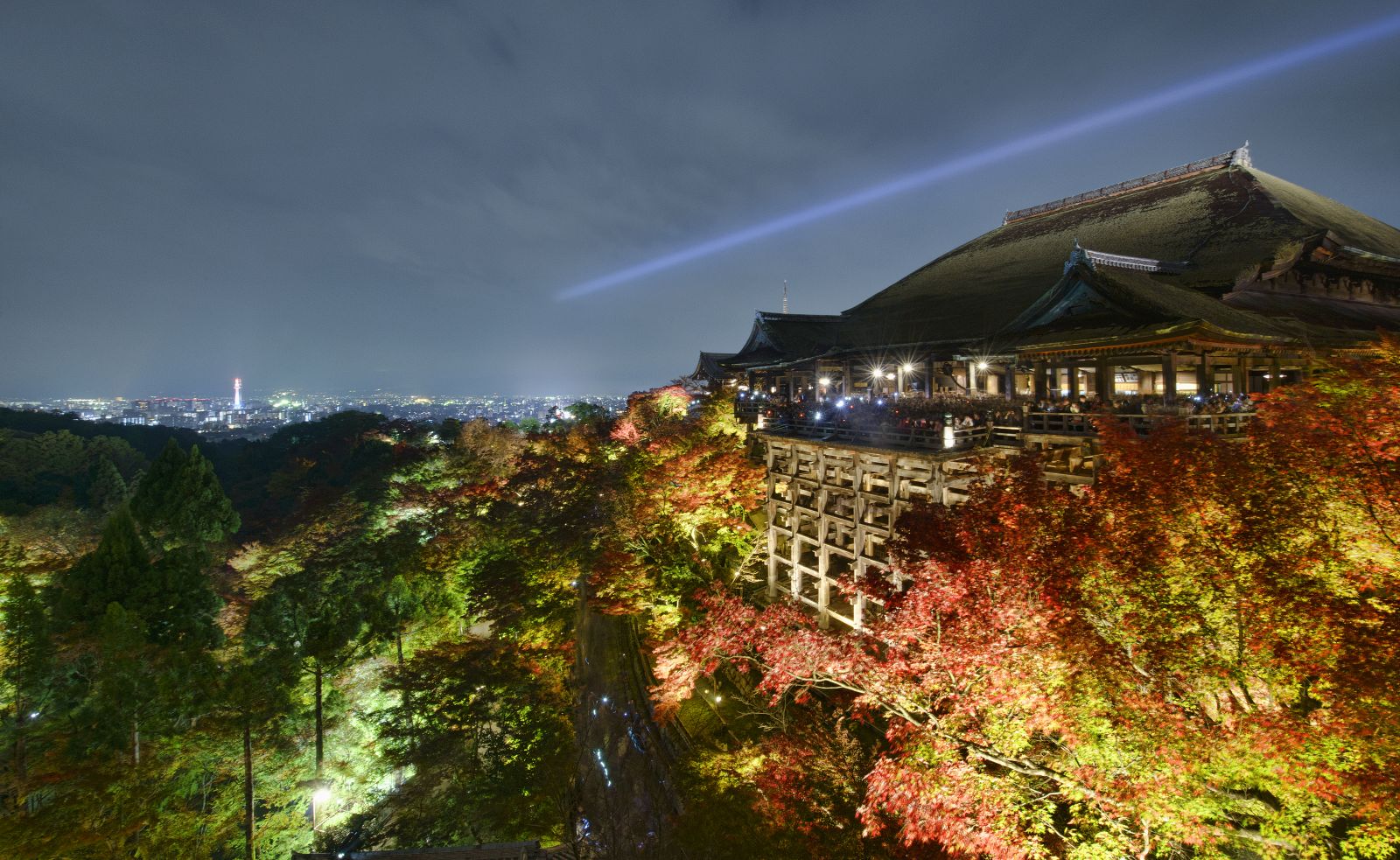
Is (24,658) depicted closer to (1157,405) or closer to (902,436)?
A: (902,436)

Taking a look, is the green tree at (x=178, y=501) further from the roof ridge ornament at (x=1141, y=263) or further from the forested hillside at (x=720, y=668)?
the roof ridge ornament at (x=1141, y=263)

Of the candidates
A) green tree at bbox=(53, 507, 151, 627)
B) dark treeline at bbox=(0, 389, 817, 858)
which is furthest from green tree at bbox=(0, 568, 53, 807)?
green tree at bbox=(53, 507, 151, 627)

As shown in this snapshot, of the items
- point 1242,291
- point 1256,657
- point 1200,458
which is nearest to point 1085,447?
point 1200,458

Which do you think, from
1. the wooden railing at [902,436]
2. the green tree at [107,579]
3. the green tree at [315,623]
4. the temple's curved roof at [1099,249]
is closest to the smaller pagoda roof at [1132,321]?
the temple's curved roof at [1099,249]

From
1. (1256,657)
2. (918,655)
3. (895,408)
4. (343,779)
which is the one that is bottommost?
(343,779)

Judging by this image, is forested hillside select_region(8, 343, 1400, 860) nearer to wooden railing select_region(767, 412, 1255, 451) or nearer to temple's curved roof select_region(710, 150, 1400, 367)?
wooden railing select_region(767, 412, 1255, 451)

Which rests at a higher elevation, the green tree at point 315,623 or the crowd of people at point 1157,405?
the crowd of people at point 1157,405

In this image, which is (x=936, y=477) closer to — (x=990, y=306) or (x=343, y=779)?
(x=990, y=306)

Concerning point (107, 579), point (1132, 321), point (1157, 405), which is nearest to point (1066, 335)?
point (1132, 321)
